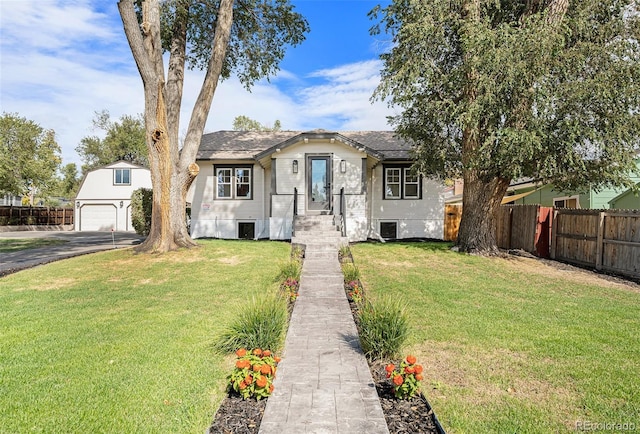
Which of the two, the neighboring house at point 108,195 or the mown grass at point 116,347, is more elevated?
the neighboring house at point 108,195

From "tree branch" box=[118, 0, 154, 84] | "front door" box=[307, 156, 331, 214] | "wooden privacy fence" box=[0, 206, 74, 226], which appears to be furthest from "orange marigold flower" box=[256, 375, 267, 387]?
"wooden privacy fence" box=[0, 206, 74, 226]

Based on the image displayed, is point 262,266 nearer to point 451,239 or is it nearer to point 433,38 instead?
point 433,38

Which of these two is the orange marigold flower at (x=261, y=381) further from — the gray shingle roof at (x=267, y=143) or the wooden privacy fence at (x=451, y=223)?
the wooden privacy fence at (x=451, y=223)

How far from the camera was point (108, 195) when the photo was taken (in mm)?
31203

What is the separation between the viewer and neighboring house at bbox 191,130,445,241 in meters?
15.6

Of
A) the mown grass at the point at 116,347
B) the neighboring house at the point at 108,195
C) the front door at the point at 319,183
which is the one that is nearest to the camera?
the mown grass at the point at 116,347

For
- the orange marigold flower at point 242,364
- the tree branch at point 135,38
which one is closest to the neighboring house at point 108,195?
the tree branch at point 135,38

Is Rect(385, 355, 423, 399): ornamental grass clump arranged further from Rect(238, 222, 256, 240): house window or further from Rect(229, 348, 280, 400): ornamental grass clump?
Rect(238, 222, 256, 240): house window

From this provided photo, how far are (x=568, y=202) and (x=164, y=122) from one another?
17.8 meters

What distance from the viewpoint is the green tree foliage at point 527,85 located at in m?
9.59

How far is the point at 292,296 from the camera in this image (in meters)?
6.71

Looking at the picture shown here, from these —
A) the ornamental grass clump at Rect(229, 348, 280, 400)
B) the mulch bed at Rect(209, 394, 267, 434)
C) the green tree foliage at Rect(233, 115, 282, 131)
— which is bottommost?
the mulch bed at Rect(209, 394, 267, 434)

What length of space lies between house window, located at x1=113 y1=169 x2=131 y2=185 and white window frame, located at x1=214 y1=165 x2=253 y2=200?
17863mm

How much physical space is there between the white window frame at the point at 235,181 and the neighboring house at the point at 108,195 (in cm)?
1676
